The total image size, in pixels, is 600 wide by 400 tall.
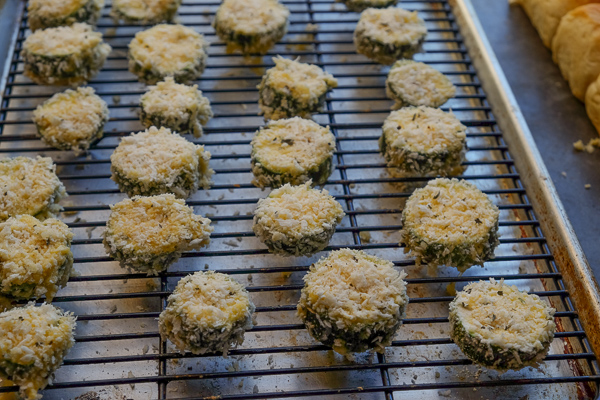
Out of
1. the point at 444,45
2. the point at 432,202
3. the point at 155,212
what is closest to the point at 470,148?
the point at 432,202

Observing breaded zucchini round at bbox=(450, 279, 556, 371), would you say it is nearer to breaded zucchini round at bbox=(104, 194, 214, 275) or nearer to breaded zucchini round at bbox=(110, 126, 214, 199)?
breaded zucchini round at bbox=(104, 194, 214, 275)

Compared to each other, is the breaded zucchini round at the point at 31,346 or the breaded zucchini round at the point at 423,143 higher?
the breaded zucchini round at the point at 423,143

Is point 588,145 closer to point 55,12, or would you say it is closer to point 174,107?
point 174,107

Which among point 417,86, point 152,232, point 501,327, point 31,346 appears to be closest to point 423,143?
point 417,86

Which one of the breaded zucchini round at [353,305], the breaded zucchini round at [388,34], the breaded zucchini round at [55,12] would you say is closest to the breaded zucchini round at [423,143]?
the breaded zucchini round at [388,34]

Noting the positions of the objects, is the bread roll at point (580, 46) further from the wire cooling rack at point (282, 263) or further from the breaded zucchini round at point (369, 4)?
the breaded zucchini round at point (369, 4)

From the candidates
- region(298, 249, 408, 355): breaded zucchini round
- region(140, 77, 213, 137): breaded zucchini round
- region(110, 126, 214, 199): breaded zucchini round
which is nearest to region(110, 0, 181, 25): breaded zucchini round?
region(140, 77, 213, 137): breaded zucchini round
